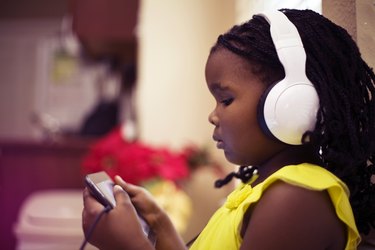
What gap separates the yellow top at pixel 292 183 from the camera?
425mm

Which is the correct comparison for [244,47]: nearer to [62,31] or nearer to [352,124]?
[352,124]

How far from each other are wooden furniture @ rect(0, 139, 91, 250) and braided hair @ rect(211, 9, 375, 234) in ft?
4.67

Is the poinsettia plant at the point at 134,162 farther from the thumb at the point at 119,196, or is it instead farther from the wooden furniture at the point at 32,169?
the wooden furniture at the point at 32,169

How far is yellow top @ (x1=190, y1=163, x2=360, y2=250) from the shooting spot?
16.7 inches

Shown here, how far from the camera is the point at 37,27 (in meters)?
3.70

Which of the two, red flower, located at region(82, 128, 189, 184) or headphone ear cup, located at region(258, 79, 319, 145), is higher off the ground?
headphone ear cup, located at region(258, 79, 319, 145)

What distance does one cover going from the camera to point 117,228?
1.52 ft

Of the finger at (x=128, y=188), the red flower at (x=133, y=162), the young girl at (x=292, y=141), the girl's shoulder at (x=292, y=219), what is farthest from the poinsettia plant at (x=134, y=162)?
the girl's shoulder at (x=292, y=219)

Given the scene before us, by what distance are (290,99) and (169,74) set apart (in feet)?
3.90

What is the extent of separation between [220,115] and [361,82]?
173mm

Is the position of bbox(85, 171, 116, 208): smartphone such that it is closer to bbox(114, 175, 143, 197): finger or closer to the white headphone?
bbox(114, 175, 143, 197): finger

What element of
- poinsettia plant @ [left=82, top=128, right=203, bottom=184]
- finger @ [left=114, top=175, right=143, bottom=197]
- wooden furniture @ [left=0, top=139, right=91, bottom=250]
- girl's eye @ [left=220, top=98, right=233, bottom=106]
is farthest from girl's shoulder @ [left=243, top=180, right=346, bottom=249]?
wooden furniture @ [left=0, top=139, right=91, bottom=250]

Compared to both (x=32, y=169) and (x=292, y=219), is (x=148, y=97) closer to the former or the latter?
(x=32, y=169)

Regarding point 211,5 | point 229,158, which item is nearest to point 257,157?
point 229,158
